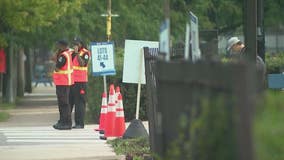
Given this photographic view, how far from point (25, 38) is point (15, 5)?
5.75 m

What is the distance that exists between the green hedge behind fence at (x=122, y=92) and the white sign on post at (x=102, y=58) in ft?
8.85

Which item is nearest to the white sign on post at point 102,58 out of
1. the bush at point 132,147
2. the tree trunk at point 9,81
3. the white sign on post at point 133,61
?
the white sign on post at point 133,61

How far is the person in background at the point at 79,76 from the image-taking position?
57.6ft

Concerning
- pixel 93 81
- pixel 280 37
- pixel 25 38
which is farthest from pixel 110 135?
pixel 280 37

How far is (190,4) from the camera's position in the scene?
1342 inches

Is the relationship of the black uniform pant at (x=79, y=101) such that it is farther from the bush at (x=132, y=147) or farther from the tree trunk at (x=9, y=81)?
the tree trunk at (x=9, y=81)

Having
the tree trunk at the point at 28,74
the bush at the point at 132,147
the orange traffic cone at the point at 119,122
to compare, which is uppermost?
the tree trunk at the point at 28,74

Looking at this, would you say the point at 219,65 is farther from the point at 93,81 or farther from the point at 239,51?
the point at 93,81

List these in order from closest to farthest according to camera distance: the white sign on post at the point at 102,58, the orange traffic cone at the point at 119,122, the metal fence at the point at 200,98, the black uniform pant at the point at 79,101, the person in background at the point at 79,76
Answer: the metal fence at the point at 200,98, the orange traffic cone at the point at 119,122, the white sign on post at the point at 102,58, the person in background at the point at 79,76, the black uniform pant at the point at 79,101

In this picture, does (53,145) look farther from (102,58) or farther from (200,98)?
(200,98)

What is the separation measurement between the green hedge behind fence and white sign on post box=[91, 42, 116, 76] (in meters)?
2.70

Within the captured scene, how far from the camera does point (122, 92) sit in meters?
20.1

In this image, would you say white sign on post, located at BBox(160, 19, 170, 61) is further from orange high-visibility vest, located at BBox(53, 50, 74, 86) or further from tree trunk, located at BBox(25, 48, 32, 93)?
tree trunk, located at BBox(25, 48, 32, 93)

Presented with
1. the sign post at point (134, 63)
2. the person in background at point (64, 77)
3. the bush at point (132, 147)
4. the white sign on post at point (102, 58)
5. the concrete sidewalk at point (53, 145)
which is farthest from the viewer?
the person in background at point (64, 77)
